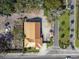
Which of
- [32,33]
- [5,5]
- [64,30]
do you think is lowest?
[32,33]

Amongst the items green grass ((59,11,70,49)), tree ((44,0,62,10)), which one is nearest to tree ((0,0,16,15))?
tree ((44,0,62,10))

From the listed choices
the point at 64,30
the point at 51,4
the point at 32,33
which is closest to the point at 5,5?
the point at 32,33

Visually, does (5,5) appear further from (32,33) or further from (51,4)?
(51,4)

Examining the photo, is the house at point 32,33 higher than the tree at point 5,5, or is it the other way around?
the tree at point 5,5

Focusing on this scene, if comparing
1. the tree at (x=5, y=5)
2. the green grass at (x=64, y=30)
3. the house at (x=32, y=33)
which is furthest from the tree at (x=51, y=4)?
the tree at (x=5, y=5)

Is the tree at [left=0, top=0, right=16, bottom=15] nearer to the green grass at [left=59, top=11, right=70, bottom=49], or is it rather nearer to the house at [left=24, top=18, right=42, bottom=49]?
the house at [left=24, top=18, right=42, bottom=49]

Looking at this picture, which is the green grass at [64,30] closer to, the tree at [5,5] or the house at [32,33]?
the house at [32,33]
